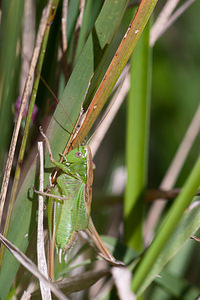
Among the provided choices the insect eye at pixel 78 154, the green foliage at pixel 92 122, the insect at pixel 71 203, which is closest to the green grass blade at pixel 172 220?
the green foliage at pixel 92 122

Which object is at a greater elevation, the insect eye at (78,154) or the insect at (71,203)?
the insect eye at (78,154)

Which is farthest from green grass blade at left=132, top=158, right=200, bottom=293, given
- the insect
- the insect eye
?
the insect eye

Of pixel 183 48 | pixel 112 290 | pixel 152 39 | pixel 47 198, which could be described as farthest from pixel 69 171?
pixel 183 48

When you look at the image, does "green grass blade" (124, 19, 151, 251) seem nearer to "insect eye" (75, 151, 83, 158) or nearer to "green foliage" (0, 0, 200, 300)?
"green foliage" (0, 0, 200, 300)

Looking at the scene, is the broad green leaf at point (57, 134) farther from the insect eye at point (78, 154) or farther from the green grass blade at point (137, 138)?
the green grass blade at point (137, 138)

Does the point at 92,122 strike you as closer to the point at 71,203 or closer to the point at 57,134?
the point at 57,134

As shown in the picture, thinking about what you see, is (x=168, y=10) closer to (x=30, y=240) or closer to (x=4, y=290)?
(x=30, y=240)

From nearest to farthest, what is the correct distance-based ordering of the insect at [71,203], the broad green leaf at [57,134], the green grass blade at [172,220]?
the green grass blade at [172,220] < the broad green leaf at [57,134] < the insect at [71,203]
